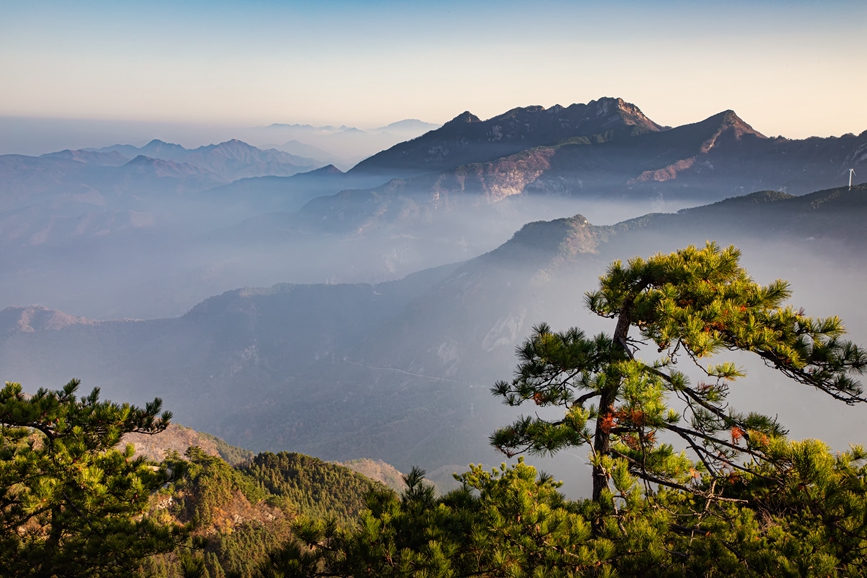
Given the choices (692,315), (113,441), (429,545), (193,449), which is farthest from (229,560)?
(692,315)

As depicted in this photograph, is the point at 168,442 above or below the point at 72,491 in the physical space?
below

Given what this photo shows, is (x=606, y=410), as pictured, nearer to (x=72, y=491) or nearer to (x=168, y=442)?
(x=72, y=491)

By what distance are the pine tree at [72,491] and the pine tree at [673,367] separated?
7.45m

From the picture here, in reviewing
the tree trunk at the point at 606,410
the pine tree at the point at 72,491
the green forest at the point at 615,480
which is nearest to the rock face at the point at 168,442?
the pine tree at the point at 72,491

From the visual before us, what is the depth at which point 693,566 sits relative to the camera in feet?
18.8

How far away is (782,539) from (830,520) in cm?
73

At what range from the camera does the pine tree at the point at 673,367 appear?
6301 millimetres

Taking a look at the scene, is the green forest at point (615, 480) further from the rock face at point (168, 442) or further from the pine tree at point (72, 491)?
the rock face at point (168, 442)

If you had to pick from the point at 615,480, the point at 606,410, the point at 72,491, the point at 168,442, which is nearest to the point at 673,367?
the point at 606,410

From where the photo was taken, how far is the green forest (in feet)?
19.1

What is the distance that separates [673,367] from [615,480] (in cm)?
190

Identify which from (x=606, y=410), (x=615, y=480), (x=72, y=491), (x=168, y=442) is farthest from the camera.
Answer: (x=168, y=442)

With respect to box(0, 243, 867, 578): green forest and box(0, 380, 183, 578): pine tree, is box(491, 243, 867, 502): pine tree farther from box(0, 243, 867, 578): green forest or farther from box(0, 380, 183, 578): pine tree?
box(0, 380, 183, 578): pine tree

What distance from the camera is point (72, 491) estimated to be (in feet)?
29.0
